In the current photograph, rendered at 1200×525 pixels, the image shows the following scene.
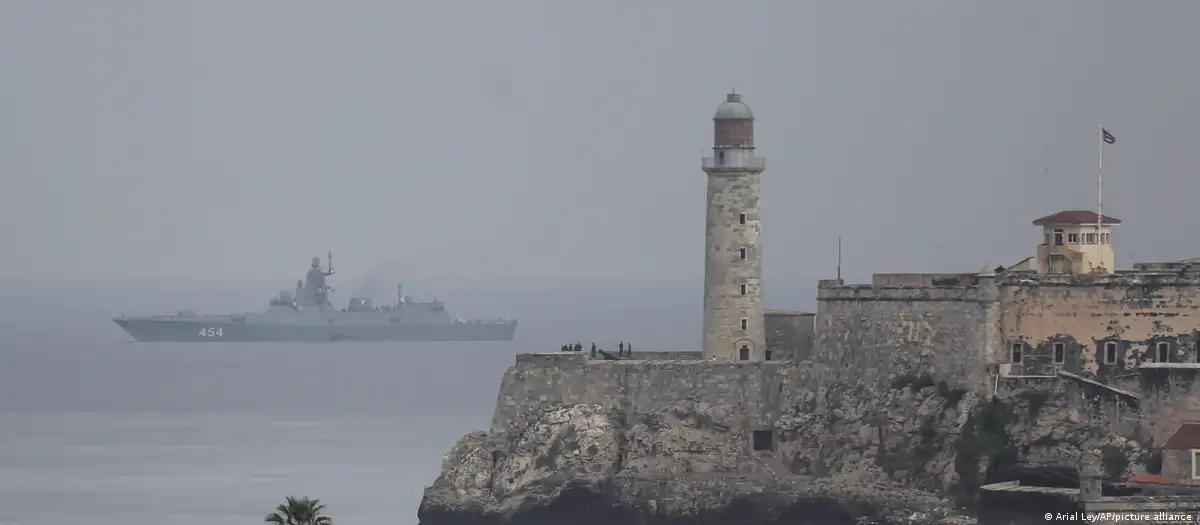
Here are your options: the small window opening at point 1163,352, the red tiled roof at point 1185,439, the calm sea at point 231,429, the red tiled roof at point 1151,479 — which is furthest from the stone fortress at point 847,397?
the calm sea at point 231,429

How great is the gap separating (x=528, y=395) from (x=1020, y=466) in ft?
42.4

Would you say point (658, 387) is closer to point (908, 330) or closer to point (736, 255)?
point (736, 255)

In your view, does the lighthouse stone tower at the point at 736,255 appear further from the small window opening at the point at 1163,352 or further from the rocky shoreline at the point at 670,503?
→ the small window opening at the point at 1163,352

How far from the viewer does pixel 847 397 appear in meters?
71.6

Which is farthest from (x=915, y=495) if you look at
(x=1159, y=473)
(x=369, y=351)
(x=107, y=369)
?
(x=369, y=351)

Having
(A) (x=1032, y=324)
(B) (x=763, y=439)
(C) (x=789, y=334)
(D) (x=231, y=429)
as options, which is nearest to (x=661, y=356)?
(C) (x=789, y=334)

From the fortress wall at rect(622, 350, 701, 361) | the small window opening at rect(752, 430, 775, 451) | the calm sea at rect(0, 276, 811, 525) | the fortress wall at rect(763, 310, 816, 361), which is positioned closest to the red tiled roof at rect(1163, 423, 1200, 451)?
the small window opening at rect(752, 430, 775, 451)

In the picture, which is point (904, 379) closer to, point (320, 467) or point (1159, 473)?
point (1159, 473)

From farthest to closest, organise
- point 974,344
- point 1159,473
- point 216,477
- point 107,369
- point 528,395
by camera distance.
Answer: point 107,369, point 216,477, point 528,395, point 974,344, point 1159,473

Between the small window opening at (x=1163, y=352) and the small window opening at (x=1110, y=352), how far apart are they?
2.91 feet

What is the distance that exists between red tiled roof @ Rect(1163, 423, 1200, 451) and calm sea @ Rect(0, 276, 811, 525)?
2189 centimetres

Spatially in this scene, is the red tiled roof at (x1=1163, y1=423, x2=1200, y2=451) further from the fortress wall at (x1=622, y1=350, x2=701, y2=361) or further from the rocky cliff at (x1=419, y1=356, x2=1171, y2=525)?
the fortress wall at (x1=622, y1=350, x2=701, y2=361)

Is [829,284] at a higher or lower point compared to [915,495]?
higher

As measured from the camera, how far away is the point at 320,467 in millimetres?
94125
